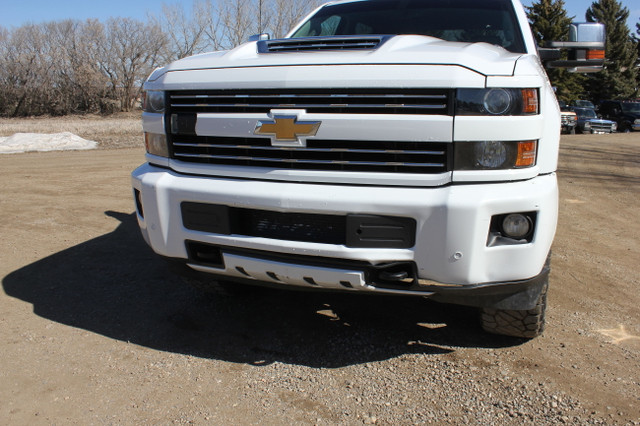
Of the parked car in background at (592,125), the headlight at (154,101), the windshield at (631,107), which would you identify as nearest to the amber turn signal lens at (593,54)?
the headlight at (154,101)

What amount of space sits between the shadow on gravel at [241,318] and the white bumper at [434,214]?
0.71 m

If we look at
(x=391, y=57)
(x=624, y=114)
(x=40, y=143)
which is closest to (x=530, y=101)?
(x=391, y=57)

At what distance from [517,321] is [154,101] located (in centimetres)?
240

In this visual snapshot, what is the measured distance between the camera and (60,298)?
398 cm

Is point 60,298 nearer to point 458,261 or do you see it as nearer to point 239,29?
point 458,261

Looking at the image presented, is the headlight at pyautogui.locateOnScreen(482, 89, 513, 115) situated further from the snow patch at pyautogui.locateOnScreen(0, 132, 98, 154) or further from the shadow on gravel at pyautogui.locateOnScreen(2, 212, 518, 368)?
the snow patch at pyautogui.locateOnScreen(0, 132, 98, 154)

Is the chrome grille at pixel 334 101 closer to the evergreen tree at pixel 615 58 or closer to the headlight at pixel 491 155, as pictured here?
the headlight at pixel 491 155

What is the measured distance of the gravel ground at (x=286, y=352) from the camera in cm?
265

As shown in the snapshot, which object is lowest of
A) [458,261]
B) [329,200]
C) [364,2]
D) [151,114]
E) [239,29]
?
[458,261]

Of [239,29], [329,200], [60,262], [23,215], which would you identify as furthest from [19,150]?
[239,29]

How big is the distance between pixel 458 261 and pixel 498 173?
1.46ft

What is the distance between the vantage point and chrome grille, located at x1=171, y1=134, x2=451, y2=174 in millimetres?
2598

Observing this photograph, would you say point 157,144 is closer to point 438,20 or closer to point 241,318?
point 241,318

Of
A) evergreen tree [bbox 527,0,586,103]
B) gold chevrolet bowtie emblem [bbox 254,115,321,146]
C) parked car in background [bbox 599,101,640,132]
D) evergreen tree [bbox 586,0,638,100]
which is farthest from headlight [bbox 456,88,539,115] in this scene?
evergreen tree [bbox 586,0,638,100]
